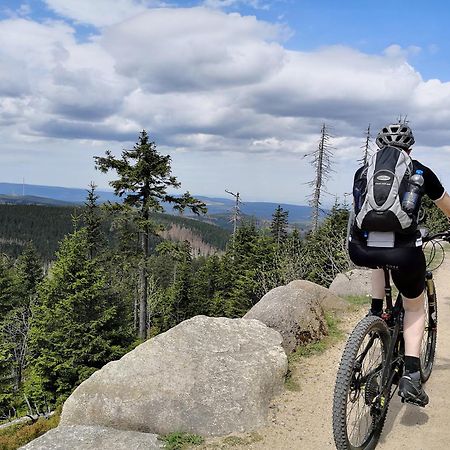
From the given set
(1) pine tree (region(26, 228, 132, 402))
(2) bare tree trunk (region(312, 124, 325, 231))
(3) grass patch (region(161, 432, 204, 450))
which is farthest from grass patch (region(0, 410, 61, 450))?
(2) bare tree trunk (region(312, 124, 325, 231))

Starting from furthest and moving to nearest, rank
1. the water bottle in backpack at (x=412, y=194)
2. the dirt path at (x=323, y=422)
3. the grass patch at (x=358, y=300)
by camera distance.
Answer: the grass patch at (x=358, y=300) → the dirt path at (x=323, y=422) → the water bottle in backpack at (x=412, y=194)

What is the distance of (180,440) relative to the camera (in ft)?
15.9

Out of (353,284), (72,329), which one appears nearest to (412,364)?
(353,284)

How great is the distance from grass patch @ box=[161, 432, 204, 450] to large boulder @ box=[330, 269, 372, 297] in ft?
24.8

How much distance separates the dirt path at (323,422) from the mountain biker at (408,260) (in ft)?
2.88

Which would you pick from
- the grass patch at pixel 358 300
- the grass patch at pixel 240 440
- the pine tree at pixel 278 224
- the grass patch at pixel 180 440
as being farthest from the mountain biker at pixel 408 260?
the pine tree at pixel 278 224

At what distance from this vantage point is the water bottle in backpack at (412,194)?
3523mm

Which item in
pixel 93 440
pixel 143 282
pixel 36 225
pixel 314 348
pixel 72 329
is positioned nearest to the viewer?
pixel 93 440

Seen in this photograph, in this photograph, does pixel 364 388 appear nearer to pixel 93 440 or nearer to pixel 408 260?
pixel 408 260

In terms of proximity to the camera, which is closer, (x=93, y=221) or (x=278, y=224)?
(x=93, y=221)

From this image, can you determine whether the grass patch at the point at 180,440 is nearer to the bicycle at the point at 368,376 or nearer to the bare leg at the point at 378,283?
the bicycle at the point at 368,376

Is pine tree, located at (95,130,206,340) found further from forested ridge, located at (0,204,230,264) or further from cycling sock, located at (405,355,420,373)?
forested ridge, located at (0,204,230,264)

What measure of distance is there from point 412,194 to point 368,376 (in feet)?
5.71

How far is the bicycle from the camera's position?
3695 mm
